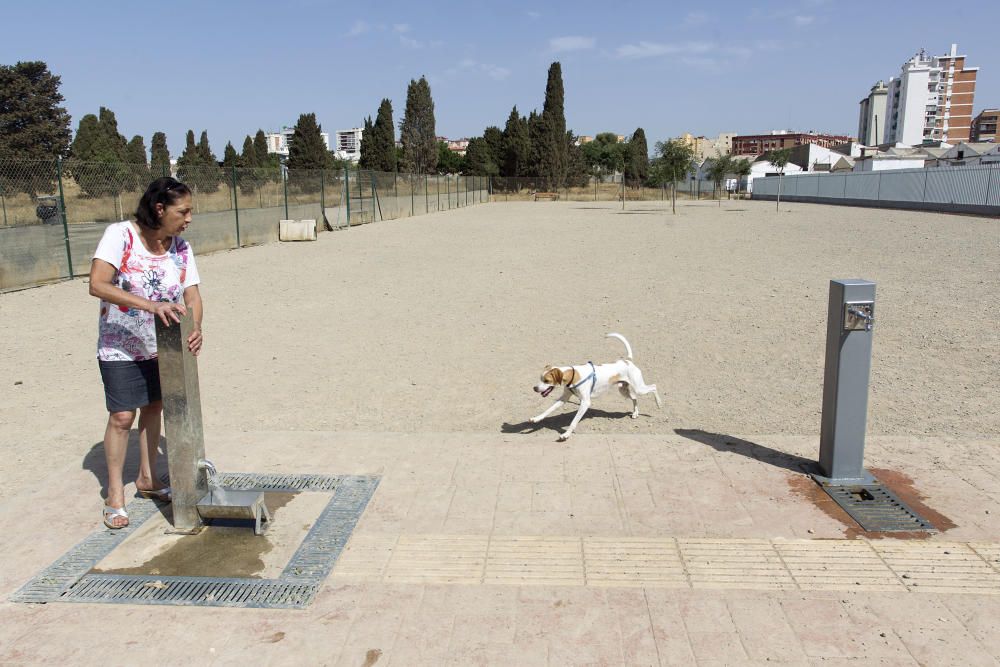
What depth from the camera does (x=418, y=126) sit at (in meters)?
74.0

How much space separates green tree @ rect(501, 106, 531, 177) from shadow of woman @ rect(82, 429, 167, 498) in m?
74.6

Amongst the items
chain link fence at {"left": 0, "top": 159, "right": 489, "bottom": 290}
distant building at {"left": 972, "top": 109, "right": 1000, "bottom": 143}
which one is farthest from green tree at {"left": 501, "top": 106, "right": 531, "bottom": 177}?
distant building at {"left": 972, "top": 109, "right": 1000, "bottom": 143}

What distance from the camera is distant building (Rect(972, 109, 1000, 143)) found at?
495 feet

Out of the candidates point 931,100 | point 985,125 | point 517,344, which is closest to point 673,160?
point 517,344

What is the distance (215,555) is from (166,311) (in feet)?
3.93

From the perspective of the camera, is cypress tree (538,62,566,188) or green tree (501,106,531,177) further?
green tree (501,106,531,177)

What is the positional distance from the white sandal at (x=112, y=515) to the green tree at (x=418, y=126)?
72847 mm

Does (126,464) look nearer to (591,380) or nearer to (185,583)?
(185,583)

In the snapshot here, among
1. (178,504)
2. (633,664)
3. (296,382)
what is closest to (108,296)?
(178,504)

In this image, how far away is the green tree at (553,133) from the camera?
7206cm

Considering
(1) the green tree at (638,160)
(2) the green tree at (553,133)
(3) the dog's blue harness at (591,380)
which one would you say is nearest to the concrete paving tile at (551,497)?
(3) the dog's blue harness at (591,380)

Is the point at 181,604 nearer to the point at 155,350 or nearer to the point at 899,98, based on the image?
the point at 155,350

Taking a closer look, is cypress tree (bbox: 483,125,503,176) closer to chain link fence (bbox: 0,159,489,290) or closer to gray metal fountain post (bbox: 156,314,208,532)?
chain link fence (bbox: 0,159,489,290)

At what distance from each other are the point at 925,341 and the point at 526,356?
4.32 m
